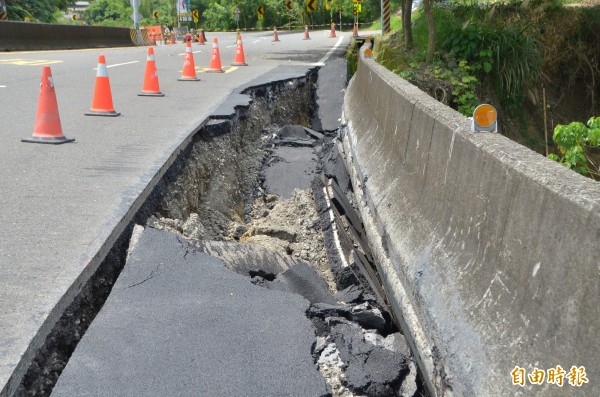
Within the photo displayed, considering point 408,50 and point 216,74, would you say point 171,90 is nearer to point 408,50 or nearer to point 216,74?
point 216,74

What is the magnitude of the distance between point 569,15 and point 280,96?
6.72 m

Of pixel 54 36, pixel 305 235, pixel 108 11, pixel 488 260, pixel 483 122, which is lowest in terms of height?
pixel 305 235

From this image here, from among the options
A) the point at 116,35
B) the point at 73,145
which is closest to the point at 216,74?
the point at 73,145


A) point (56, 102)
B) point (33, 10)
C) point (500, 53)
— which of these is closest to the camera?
point (56, 102)

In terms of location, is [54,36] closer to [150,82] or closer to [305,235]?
[150,82]

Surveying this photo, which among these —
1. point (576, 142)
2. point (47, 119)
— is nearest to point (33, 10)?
point (47, 119)

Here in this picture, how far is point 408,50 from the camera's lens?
15328 millimetres

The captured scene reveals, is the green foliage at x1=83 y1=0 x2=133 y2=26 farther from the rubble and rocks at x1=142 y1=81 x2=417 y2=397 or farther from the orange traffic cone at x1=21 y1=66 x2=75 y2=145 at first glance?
the orange traffic cone at x1=21 y1=66 x2=75 y2=145

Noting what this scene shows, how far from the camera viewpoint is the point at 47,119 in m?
6.89

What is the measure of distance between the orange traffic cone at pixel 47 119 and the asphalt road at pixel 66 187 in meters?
0.16

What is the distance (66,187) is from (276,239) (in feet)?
6.03

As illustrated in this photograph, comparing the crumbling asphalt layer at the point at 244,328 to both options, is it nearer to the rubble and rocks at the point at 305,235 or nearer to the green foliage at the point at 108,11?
the rubble and rocks at the point at 305,235

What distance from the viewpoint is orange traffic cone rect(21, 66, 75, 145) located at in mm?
6855

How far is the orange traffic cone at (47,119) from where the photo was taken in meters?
6.86
